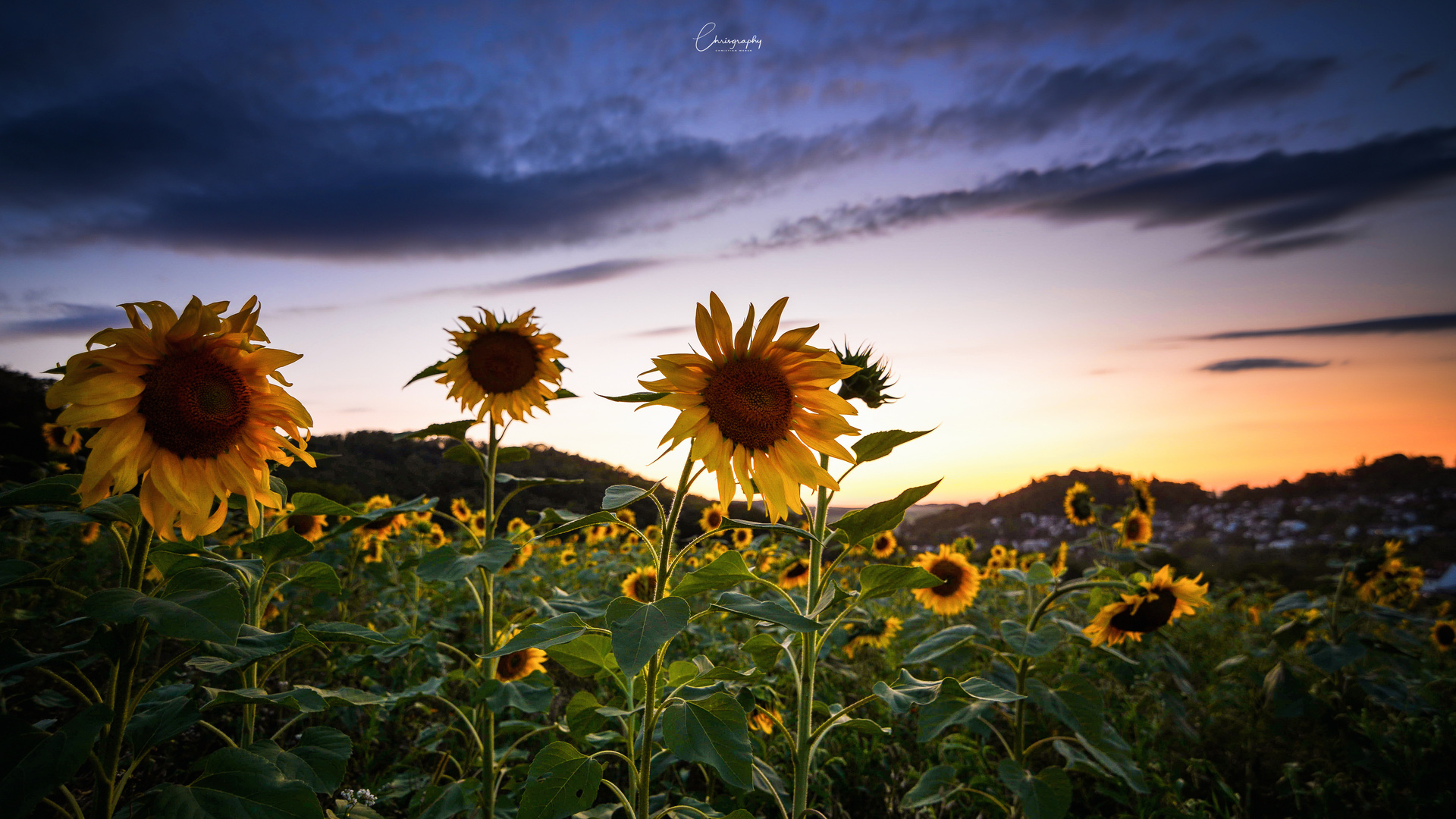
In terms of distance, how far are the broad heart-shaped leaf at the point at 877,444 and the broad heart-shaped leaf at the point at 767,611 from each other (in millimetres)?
531

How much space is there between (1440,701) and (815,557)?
5.65 meters

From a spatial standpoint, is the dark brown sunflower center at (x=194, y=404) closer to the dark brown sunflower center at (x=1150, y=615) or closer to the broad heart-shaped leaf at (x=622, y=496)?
the broad heart-shaped leaf at (x=622, y=496)

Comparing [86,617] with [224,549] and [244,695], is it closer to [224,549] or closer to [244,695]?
[244,695]

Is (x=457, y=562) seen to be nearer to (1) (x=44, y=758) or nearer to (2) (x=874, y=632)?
(1) (x=44, y=758)

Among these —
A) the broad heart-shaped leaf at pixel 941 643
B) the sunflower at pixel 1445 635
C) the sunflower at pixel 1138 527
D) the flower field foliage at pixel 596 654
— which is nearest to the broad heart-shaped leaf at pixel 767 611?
the flower field foliage at pixel 596 654

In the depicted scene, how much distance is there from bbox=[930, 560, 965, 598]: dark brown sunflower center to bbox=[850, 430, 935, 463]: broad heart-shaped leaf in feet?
10.5

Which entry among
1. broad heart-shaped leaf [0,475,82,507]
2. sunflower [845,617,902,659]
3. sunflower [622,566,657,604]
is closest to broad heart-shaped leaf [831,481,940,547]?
broad heart-shaped leaf [0,475,82,507]

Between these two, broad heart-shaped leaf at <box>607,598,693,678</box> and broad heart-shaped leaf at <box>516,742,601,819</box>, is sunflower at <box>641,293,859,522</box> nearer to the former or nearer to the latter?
broad heart-shaped leaf at <box>607,598,693,678</box>

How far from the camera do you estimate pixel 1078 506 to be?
6.89 metres

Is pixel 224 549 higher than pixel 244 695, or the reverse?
pixel 224 549

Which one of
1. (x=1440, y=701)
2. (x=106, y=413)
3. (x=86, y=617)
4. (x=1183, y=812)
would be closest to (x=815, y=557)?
(x=86, y=617)

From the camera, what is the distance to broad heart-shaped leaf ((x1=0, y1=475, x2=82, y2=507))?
1383 mm

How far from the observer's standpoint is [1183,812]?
2836 mm

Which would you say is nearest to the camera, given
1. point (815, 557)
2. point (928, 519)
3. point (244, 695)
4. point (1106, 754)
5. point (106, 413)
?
point (244, 695)
